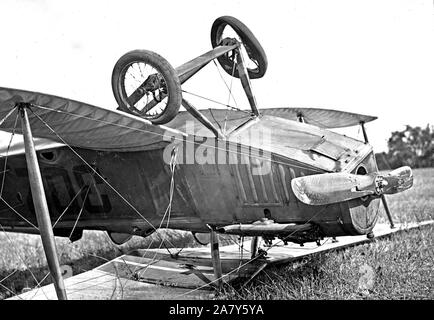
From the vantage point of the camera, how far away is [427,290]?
5039 mm

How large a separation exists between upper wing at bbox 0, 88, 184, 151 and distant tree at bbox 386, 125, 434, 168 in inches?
1915

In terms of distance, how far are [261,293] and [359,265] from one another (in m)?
1.41

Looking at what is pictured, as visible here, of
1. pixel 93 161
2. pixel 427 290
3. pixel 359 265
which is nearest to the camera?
pixel 427 290

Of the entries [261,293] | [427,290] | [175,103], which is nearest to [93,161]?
[175,103]

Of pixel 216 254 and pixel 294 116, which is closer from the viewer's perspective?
pixel 216 254

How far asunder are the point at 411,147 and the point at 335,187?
59.0 m

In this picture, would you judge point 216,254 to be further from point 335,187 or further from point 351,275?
point 335,187

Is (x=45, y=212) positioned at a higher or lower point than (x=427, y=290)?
higher

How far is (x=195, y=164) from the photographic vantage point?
5.96 metres

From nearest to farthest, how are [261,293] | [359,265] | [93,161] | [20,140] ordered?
[261,293], [359,265], [93,161], [20,140]

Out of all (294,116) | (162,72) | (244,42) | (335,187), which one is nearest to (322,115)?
(294,116)

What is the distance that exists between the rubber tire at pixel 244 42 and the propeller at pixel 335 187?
250 cm
